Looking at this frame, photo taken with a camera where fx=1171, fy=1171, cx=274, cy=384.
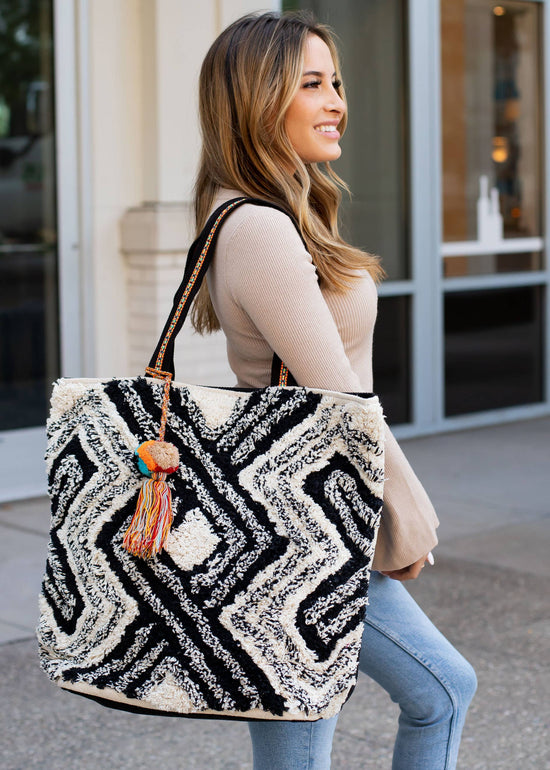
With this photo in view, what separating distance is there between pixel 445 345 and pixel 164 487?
665cm

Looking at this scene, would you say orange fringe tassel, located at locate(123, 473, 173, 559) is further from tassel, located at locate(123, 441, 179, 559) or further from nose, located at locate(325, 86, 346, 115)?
nose, located at locate(325, 86, 346, 115)

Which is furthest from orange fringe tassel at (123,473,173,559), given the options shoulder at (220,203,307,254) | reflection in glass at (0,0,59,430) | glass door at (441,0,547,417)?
glass door at (441,0,547,417)

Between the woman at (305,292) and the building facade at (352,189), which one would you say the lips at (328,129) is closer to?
the woman at (305,292)

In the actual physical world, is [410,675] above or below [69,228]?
below

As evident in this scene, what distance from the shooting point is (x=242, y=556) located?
1847 millimetres

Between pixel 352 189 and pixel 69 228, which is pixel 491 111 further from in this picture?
pixel 69 228

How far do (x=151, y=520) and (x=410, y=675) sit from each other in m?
0.62

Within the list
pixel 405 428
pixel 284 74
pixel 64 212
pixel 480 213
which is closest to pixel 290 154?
pixel 284 74

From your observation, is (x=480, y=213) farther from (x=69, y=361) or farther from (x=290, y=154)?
(x=290, y=154)

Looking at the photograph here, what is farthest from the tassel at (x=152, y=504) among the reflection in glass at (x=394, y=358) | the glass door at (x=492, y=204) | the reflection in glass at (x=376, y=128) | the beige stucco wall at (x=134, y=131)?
the glass door at (x=492, y=204)

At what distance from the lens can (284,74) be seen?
2.11 m

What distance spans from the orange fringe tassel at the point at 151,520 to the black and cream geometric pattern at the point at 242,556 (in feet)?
0.08

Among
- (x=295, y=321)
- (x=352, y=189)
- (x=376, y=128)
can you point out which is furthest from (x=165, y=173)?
(x=295, y=321)

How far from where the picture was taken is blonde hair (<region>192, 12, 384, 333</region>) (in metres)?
2.09
